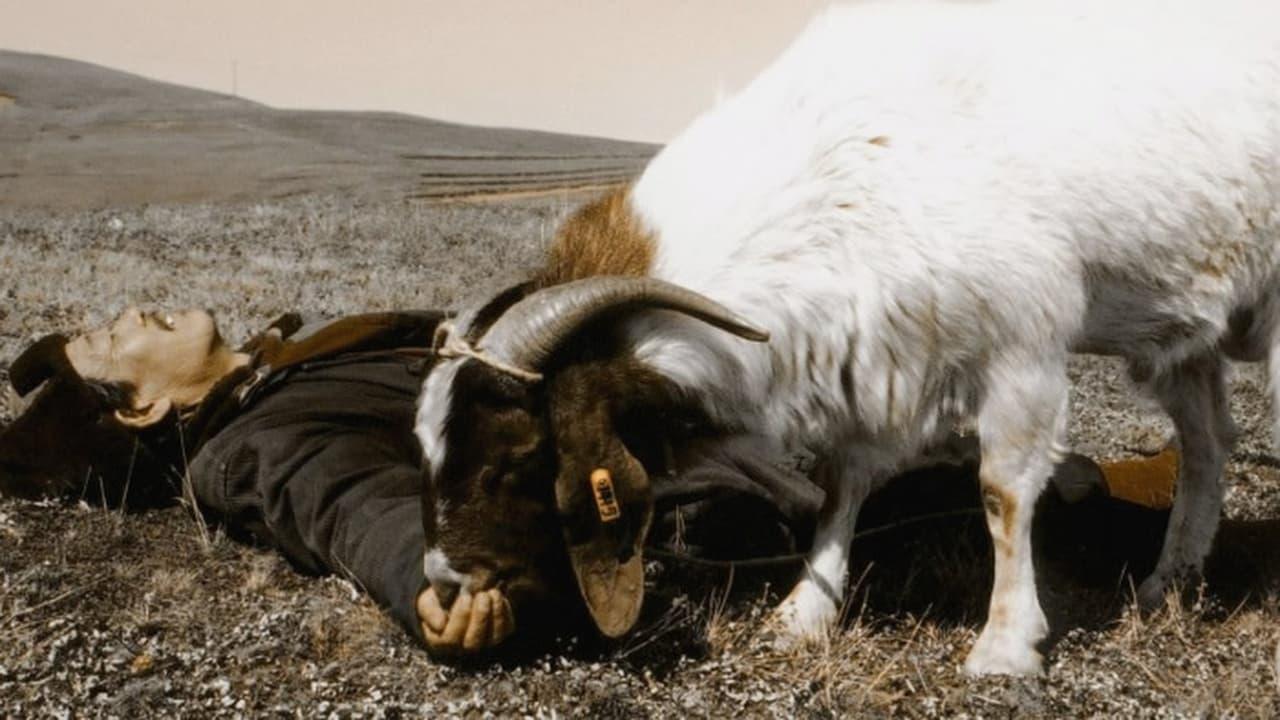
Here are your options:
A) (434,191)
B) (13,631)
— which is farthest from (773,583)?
(434,191)

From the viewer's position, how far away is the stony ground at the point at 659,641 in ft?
12.6

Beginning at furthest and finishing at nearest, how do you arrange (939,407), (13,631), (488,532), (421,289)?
(421,289)
(939,407)
(13,631)
(488,532)

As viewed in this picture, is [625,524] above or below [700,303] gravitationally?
below

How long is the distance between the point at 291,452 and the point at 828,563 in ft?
6.60

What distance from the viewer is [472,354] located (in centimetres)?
370

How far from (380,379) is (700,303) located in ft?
7.24

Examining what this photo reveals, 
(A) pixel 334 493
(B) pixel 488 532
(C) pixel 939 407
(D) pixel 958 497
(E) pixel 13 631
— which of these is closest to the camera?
(B) pixel 488 532

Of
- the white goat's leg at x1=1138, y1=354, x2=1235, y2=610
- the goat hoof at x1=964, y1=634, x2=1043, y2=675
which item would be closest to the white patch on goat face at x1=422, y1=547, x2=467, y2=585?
the goat hoof at x1=964, y1=634, x2=1043, y2=675

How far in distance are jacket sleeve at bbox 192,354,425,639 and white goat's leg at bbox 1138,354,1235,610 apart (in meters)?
2.93

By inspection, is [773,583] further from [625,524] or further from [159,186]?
[159,186]

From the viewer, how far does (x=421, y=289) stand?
1251 centimetres

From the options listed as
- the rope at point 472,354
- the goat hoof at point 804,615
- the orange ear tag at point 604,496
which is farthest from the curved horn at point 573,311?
the goat hoof at point 804,615

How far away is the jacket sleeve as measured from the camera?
4.34 metres

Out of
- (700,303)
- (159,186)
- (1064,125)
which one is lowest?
(159,186)
